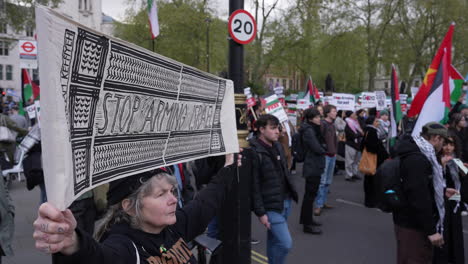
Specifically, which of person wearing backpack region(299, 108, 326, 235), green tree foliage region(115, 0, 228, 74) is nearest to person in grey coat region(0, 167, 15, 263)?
person wearing backpack region(299, 108, 326, 235)

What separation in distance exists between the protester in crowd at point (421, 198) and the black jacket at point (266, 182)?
44.1 inches

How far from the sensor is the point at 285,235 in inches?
159

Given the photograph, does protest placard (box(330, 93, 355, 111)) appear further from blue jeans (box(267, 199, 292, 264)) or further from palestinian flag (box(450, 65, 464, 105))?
blue jeans (box(267, 199, 292, 264))

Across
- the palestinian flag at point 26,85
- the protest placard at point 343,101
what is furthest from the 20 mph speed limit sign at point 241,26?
the palestinian flag at point 26,85

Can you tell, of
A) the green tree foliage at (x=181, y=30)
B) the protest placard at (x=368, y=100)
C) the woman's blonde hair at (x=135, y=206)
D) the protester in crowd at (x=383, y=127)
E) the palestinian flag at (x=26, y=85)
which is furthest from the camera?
the green tree foliage at (x=181, y=30)

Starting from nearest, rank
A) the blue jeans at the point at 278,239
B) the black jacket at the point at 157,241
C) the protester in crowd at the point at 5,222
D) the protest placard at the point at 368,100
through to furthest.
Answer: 1. the black jacket at the point at 157,241
2. the protester in crowd at the point at 5,222
3. the blue jeans at the point at 278,239
4. the protest placard at the point at 368,100

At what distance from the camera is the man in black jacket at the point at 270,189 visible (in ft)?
13.3

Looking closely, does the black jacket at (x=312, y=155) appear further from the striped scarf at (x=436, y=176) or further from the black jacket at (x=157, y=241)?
the black jacket at (x=157, y=241)

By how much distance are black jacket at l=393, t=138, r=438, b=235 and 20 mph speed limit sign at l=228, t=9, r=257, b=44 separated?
1714mm

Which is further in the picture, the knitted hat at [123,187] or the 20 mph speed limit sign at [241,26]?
the 20 mph speed limit sign at [241,26]

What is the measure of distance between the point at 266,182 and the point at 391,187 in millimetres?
1198

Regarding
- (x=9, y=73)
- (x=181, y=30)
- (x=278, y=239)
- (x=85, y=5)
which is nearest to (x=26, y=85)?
(x=278, y=239)

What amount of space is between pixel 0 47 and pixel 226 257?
202 ft

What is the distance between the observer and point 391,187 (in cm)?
358
